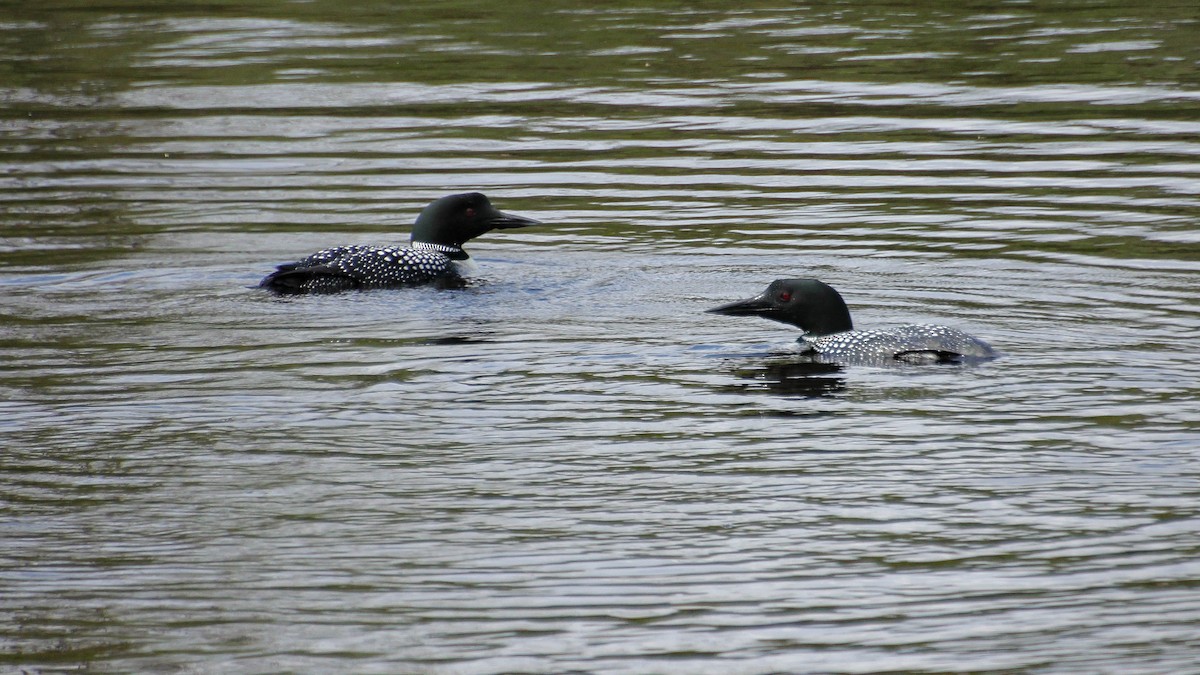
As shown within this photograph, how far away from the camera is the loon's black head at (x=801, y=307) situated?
8773 millimetres

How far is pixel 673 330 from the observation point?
900cm

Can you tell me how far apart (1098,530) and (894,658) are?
1295 mm

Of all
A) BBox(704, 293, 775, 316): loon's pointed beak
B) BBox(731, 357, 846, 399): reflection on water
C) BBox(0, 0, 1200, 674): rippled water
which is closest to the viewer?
BBox(0, 0, 1200, 674): rippled water

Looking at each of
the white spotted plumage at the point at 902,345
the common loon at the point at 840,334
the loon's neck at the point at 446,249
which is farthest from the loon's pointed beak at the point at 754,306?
the loon's neck at the point at 446,249

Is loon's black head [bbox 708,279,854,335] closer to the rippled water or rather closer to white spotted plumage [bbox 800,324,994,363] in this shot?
white spotted plumage [bbox 800,324,994,363]

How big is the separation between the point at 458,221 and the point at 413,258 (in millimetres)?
Answer: 648

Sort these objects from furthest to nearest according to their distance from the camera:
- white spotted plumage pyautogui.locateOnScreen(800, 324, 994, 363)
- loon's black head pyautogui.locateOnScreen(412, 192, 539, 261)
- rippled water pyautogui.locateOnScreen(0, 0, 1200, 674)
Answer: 1. loon's black head pyautogui.locateOnScreen(412, 192, 539, 261)
2. white spotted plumage pyautogui.locateOnScreen(800, 324, 994, 363)
3. rippled water pyautogui.locateOnScreen(0, 0, 1200, 674)

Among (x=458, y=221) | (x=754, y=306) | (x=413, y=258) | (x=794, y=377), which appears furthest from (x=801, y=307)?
(x=458, y=221)

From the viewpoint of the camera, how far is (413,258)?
34.8ft

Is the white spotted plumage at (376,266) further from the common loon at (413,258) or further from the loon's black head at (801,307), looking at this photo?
the loon's black head at (801,307)

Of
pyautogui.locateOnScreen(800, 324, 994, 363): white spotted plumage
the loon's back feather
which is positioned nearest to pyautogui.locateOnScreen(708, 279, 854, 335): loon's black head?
pyautogui.locateOnScreen(800, 324, 994, 363): white spotted plumage

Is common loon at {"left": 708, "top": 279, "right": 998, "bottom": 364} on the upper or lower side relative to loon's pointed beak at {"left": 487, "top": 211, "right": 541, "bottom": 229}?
lower

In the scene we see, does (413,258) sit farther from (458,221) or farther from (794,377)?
(794,377)

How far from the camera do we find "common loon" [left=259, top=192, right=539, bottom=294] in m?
10.2
